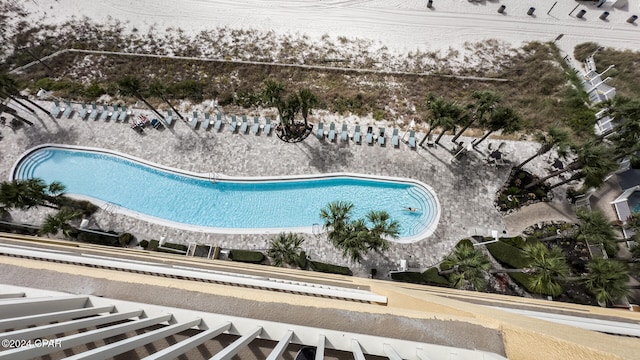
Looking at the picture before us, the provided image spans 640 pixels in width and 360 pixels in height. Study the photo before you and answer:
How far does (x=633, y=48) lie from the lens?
2923 cm

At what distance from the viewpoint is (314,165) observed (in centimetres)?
2345

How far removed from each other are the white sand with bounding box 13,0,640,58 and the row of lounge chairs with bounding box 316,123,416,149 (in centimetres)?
1101

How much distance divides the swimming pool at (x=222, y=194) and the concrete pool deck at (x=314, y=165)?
0.69m

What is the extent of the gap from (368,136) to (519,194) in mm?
12096

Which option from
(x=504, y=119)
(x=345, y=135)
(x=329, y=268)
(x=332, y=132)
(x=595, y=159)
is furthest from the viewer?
(x=332, y=132)

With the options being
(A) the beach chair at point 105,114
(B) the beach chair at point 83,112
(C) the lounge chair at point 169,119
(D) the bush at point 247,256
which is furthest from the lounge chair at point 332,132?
(B) the beach chair at point 83,112

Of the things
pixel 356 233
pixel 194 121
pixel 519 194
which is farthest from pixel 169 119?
pixel 519 194

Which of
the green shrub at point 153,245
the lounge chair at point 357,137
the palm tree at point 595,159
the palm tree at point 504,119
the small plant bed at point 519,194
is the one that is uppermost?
the palm tree at point 504,119

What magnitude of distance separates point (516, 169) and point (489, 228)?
5.76m

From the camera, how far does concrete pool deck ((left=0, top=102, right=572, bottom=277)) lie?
809 inches

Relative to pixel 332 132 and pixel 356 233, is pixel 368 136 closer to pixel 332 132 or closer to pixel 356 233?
→ pixel 332 132

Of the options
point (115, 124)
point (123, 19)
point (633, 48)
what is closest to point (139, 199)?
point (115, 124)

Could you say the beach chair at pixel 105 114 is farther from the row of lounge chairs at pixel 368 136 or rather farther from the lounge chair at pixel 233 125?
the row of lounge chairs at pixel 368 136

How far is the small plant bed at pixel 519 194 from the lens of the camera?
2138cm
